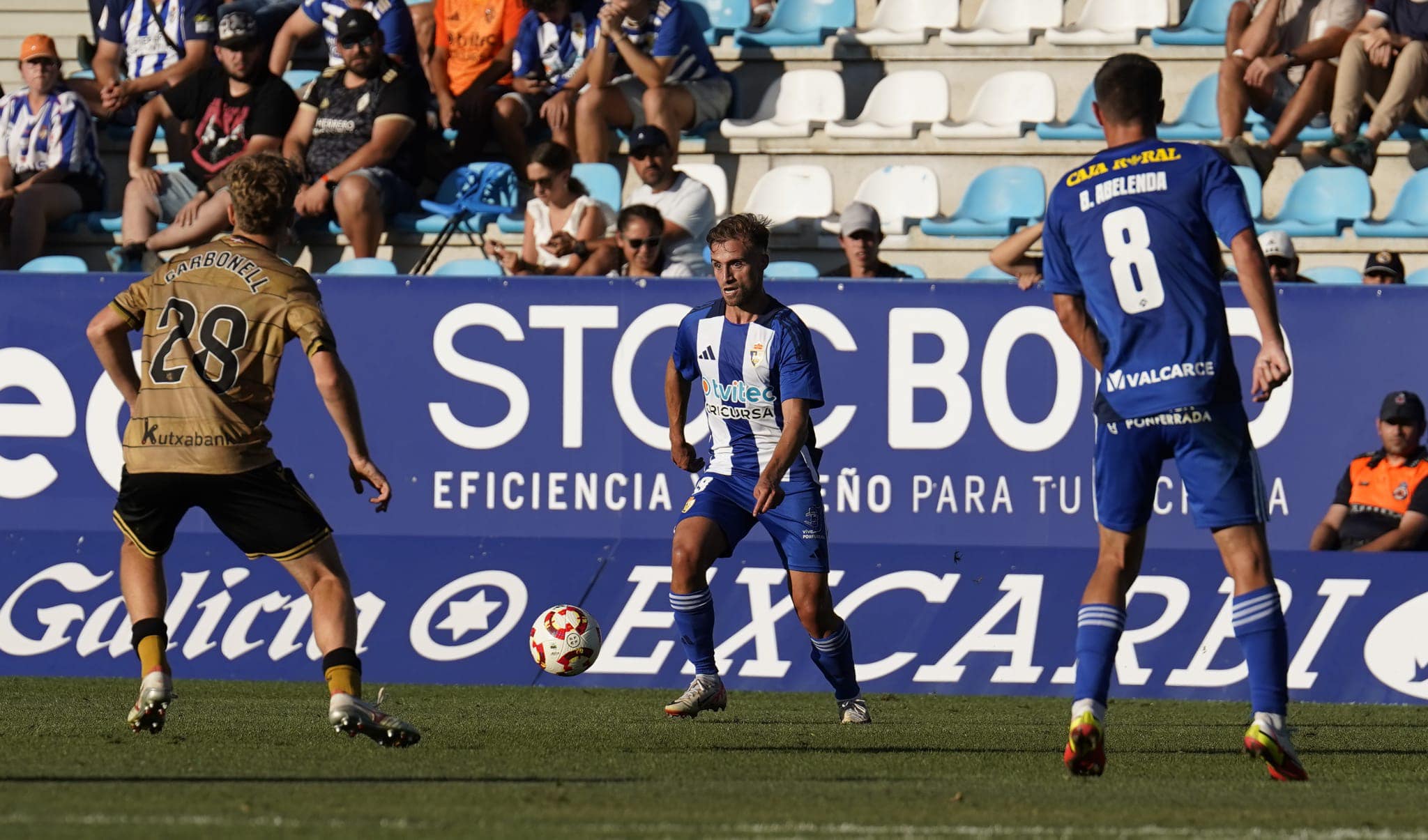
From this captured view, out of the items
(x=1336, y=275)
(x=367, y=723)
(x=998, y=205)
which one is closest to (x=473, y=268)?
(x=998, y=205)

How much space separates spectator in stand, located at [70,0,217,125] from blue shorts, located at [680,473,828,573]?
7.69m

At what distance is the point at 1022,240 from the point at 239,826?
251 inches

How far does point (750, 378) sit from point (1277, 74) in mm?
6675

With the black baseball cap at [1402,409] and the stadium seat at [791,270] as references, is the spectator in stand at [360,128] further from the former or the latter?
the black baseball cap at [1402,409]

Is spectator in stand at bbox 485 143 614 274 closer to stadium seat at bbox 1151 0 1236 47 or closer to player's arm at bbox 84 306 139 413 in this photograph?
stadium seat at bbox 1151 0 1236 47

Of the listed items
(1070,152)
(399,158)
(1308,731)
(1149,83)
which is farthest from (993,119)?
(1149,83)

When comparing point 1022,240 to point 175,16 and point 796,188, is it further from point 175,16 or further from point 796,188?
point 175,16

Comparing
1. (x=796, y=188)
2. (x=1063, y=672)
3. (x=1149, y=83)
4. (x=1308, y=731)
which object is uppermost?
(x=1149, y=83)

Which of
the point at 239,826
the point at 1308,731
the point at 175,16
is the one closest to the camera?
the point at 239,826

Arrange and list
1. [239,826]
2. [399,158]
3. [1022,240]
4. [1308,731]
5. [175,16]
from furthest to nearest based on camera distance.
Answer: [175,16], [399,158], [1022,240], [1308,731], [239,826]

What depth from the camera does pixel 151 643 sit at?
22.2 feet

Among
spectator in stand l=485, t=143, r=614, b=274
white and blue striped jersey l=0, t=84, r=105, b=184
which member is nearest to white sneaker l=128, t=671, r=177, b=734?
spectator in stand l=485, t=143, r=614, b=274

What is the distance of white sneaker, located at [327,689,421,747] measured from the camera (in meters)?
6.38

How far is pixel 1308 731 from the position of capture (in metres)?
8.33
